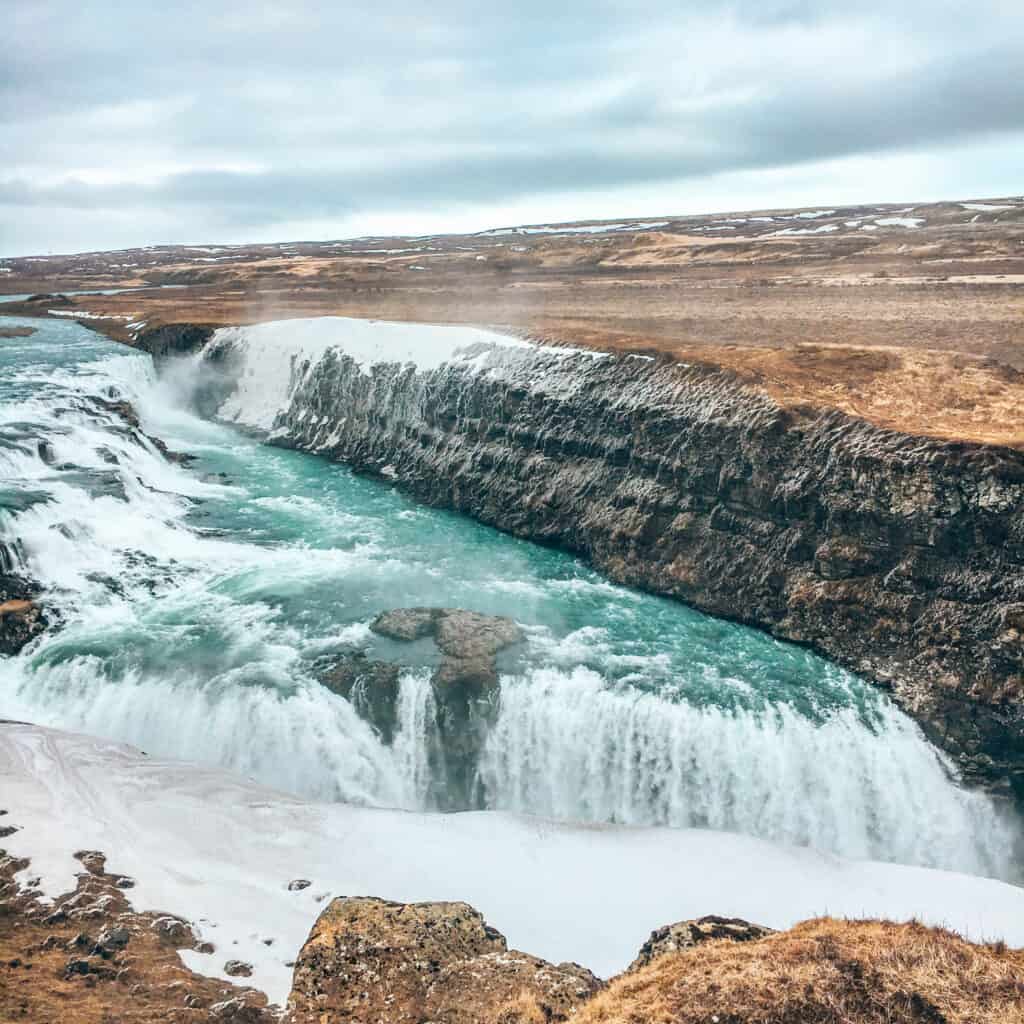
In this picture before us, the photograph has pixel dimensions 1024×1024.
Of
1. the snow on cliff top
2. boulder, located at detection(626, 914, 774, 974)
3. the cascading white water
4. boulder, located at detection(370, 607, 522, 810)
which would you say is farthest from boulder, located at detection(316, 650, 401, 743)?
the snow on cliff top

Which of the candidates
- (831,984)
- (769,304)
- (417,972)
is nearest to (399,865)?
(417,972)

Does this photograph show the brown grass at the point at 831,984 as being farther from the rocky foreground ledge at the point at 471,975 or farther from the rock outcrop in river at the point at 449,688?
the rock outcrop in river at the point at 449,688

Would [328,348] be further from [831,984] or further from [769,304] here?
[831,984]

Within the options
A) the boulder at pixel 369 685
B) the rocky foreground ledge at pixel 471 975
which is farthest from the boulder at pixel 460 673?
the rocky foreground ledge at pixel 471 975

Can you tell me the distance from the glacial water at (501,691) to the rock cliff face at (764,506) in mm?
1150

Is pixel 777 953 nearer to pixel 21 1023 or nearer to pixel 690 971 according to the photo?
pixel 690 971

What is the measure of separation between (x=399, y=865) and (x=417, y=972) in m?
5.31

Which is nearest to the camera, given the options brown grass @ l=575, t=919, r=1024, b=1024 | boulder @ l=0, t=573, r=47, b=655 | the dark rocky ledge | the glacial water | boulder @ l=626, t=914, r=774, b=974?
brown grass @ l=575, t=919, r=1024, b=1024

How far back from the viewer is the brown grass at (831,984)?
6.98m

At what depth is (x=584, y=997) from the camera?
8.34 metres

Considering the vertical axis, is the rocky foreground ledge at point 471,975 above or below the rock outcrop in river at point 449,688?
above

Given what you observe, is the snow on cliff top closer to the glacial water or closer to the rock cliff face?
the rock cliff face

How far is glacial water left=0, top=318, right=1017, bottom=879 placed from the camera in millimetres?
16641

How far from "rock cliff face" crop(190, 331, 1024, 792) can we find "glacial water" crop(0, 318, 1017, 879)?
1150mm
